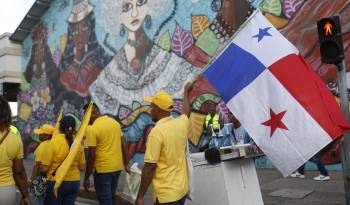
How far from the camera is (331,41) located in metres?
6.57

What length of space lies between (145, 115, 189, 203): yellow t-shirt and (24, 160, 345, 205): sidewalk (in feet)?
13.6

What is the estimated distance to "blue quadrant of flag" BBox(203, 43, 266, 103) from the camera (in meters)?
5.11

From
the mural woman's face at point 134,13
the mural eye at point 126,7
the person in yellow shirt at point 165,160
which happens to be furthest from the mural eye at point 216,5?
the person in yellow shirt at point 165,160

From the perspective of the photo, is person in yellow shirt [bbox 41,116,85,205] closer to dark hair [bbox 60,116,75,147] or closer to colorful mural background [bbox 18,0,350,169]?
dark hair [bbox 60,116,75,147]

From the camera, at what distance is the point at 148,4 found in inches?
601

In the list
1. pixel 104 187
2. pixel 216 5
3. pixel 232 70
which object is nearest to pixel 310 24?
pixel 216 5

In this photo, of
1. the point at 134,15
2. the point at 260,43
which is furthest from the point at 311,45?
the point at 134,15

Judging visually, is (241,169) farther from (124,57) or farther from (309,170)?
(124,57)

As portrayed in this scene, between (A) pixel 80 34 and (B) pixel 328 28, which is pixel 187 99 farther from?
(A) pixel 80 34

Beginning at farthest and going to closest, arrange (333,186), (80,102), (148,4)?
(80,102)
(148,4)
(333,186)

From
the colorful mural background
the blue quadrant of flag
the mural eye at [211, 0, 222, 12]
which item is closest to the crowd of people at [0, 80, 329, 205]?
the blue quadrant of flag

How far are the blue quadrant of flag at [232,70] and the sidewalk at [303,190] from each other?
3403mm

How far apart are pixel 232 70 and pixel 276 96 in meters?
0.57

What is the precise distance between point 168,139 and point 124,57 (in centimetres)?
1243
